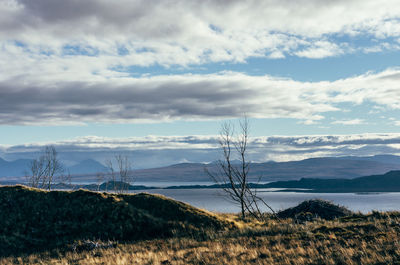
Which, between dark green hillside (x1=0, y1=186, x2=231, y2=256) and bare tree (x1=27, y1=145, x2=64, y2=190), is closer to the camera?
dark green hillside (x1=0, y1=186, x2=231, y2=256)

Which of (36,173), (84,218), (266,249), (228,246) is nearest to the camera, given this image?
(266,249)

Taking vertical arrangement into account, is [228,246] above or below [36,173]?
below

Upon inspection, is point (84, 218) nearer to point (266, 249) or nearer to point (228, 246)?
point (228, 246)

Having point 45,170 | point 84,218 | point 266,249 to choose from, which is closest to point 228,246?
point 266,249

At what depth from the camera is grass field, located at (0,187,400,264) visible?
49.3ft

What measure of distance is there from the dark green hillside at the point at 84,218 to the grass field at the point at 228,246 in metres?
0.14

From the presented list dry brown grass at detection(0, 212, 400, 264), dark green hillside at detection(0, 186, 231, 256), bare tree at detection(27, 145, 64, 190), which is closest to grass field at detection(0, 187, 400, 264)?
dry brown grass at detection(0, 212, 400, 264)

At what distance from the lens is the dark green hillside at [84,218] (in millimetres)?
22375

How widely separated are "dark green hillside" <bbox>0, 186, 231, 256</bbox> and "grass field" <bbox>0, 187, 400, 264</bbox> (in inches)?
5.5

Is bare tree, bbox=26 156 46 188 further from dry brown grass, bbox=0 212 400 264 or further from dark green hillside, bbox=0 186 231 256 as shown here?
dry brown grass, bbox=0 212 400 264

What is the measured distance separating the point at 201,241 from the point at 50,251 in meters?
8.39

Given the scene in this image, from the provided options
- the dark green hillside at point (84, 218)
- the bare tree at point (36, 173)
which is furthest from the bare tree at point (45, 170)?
the dark green hillside at point (84, 218)

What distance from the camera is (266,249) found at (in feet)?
55.4

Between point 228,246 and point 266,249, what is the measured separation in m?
2.19
